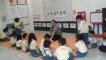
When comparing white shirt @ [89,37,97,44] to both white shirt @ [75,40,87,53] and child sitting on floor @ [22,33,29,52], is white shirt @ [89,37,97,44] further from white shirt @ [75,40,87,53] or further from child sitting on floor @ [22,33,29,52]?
child sitting on floor @ [22,33,29,52]

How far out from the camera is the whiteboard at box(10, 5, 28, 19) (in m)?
11.4

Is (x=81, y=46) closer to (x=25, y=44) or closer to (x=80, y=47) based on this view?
(x=80, y=47)

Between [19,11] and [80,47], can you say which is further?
[19,11]

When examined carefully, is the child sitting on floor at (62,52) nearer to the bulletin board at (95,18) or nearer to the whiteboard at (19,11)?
the bulletin board at (95,18)

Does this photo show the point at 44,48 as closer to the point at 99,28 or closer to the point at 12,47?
the point at 12,47

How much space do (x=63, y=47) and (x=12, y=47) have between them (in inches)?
146

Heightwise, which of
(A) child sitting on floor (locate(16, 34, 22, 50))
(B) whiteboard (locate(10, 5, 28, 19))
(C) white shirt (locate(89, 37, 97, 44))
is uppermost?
(B) whiteboard (locate(10, 5, 28, 19))

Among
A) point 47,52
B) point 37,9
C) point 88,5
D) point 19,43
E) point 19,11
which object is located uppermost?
point 88,5

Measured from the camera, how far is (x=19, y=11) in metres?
11.5

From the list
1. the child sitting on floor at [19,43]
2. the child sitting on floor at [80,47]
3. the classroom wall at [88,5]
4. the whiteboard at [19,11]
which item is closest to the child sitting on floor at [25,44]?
the child sitting on floor at [19,43]

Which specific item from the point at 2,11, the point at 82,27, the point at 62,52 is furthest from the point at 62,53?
the point at 2,11

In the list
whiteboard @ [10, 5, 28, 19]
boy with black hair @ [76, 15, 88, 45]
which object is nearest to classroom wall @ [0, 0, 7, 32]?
whiteboard @ [10, 5, 28, 19]

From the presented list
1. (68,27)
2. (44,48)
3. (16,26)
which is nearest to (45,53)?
(44,48)

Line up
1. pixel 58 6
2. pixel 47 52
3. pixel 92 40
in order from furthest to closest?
pixel 58 6, pixel 92 40, pixel 47 52
